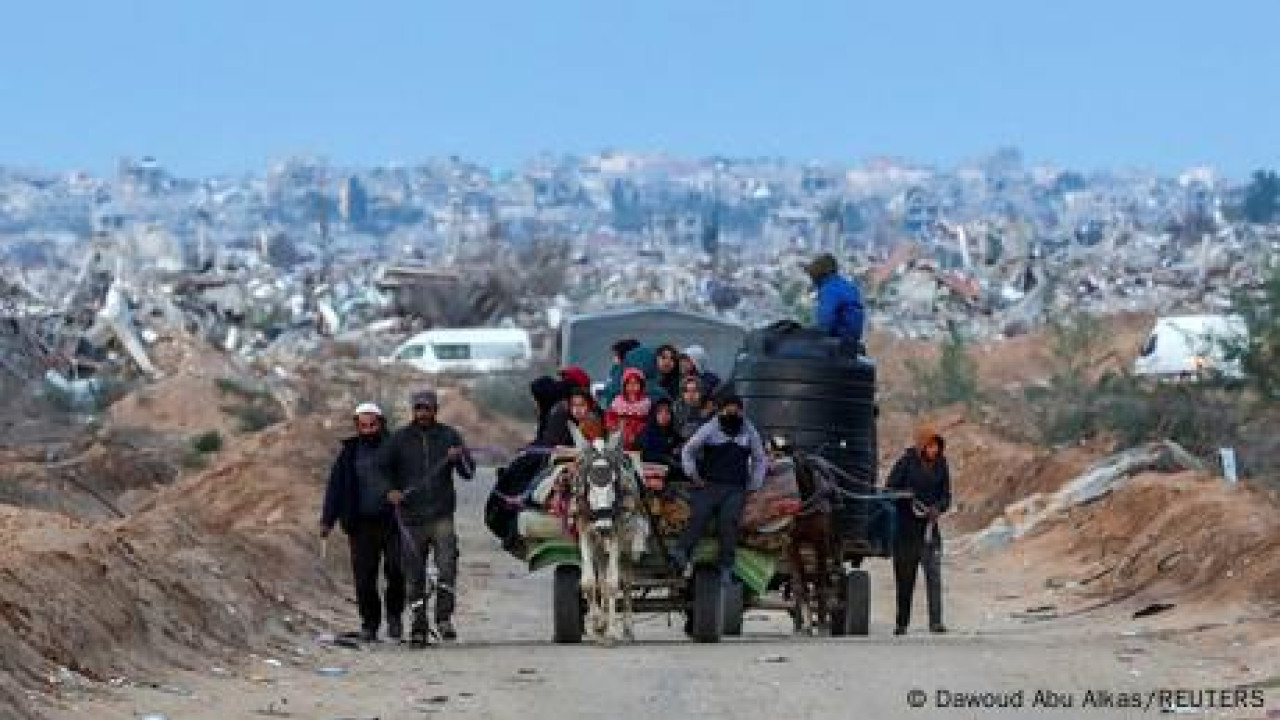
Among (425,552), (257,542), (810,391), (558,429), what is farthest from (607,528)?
(257,542)

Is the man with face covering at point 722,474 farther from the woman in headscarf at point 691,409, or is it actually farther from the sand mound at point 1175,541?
the sand mound at point 1175,541

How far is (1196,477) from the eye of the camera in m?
35.6

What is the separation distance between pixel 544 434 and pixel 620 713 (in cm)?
597

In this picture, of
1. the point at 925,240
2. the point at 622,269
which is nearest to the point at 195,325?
the point at 622,269

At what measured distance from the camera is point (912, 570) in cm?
2491

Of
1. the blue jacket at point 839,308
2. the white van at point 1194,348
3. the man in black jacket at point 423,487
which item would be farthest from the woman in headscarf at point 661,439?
the white van at point 1194,348

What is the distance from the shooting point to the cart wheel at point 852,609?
24016mm

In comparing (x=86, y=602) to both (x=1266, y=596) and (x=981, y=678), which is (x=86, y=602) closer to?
(x=981, y=678)

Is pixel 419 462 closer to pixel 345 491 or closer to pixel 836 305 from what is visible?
pixel 345 491

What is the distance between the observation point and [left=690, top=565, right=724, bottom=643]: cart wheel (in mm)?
22547

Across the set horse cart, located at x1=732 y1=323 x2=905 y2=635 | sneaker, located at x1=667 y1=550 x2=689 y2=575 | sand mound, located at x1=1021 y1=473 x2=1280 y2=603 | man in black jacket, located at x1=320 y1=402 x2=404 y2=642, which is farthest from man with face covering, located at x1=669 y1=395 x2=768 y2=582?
sand mound, located at x1=1021 y1=473 x2=1280 y2=603

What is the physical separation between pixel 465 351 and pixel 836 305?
6794 cm

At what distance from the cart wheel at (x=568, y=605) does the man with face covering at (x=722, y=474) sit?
0.68 meters

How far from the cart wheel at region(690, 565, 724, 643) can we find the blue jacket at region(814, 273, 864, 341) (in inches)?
93.3
